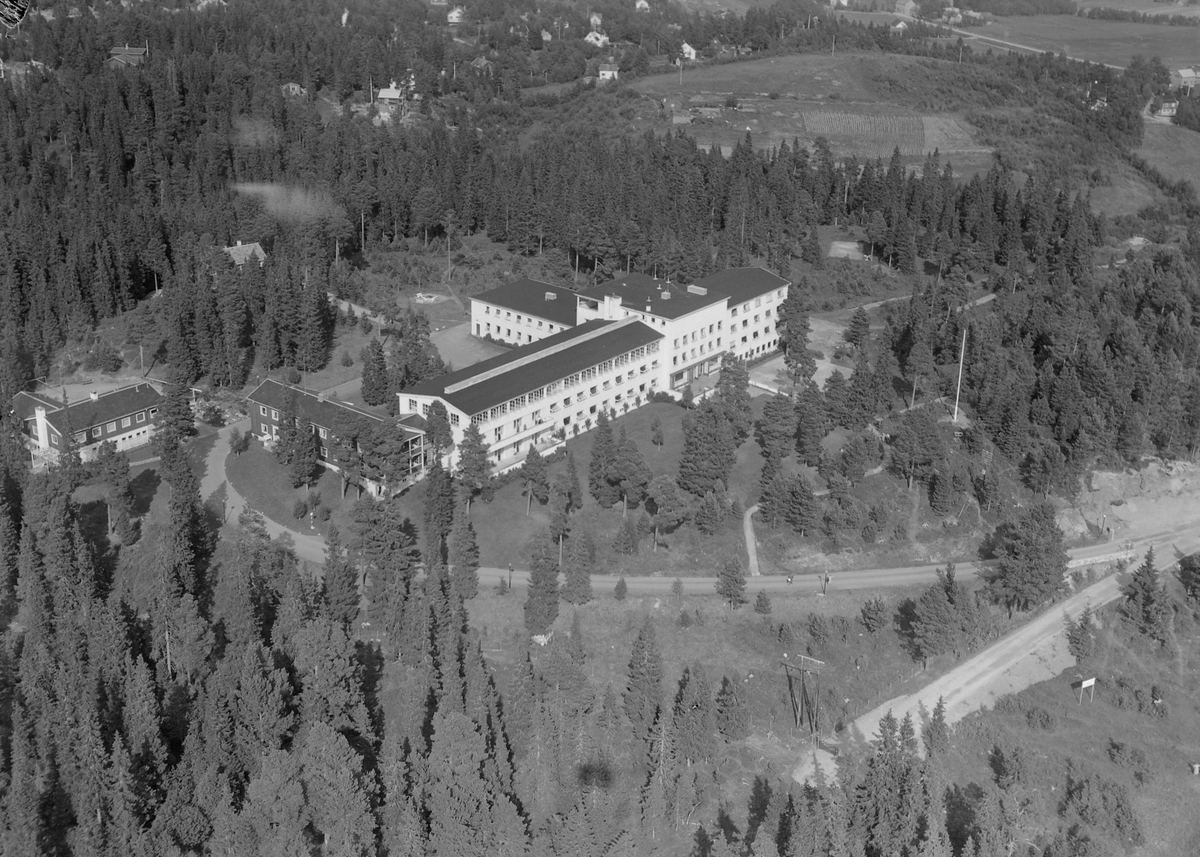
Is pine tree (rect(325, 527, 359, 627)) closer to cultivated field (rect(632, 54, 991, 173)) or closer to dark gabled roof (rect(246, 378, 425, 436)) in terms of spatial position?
dark gabled roof (rect(246, 378, 425, 436))

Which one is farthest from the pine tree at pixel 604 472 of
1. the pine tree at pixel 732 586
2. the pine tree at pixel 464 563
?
the pine tree at pixel 732 586

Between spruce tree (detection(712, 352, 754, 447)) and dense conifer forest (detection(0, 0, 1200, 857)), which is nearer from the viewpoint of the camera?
dense conifer forest (detection(0, 0, 1200, 857))

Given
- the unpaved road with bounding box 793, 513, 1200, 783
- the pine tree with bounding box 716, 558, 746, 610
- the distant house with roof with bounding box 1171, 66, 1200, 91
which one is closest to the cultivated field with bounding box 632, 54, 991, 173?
the distant house with roof with bounding box 1171, 66, 1200, 91

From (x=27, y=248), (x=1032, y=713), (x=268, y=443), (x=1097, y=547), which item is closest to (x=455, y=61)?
(x=27, y=248)

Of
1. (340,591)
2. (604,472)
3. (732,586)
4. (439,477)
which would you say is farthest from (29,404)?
(732,586)

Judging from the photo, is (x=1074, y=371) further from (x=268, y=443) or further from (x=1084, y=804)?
(x=268, y=443)

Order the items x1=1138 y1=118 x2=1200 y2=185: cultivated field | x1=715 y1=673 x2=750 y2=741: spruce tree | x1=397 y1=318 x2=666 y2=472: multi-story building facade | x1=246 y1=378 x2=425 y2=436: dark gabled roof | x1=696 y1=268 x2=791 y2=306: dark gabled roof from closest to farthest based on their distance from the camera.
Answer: x1=715 y1=673 x2=750 y2=741: spruce tree < x1=246 y1=378 x2=425 y2=436: dark gabled roof < x1=397 y1=318 x2=666 y2=472: multi-story building facade < x1=696 y1=268 x2=791 y2=306: dark gabled roof < x1=1138 y1=118 x2=1200 y2=185: cultivated field

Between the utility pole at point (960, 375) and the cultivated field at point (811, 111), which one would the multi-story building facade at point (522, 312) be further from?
the cultivated field at point (811, 111)

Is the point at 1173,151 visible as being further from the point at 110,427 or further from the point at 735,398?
the point at 110,427
